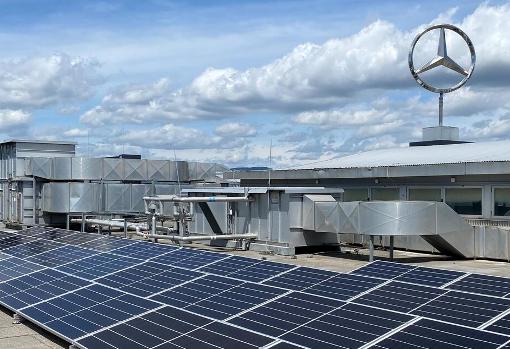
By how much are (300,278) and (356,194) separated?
27.0 m

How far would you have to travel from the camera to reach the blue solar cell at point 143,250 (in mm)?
21975

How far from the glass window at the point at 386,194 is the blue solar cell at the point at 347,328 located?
2749cm

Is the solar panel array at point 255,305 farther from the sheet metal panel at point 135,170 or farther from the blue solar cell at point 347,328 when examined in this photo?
the sheet metal panel at point 135,170

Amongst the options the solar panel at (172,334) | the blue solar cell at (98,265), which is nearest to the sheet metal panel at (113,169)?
the blue solar cell at (98,265)

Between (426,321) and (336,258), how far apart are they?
71.9 feet

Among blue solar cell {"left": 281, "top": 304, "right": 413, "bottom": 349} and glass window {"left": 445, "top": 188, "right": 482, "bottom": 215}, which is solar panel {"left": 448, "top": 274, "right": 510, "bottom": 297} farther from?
glass window {"left": 445, "top": 188, "right": 482, "bottom": 215}

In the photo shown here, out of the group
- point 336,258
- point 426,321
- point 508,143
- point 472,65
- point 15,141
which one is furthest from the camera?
point 15,141

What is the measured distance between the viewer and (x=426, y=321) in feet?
39.8

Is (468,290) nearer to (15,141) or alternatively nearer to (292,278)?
(292,278)

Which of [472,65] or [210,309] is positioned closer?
[210,309]

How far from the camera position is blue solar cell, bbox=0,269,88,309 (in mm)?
18969

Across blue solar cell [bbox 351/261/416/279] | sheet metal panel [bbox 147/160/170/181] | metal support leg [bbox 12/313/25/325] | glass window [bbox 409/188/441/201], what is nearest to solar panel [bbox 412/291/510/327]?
blue solar cell [bbox 351/261/416/279]

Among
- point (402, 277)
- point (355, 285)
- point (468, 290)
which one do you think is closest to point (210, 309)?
point (355, 285)

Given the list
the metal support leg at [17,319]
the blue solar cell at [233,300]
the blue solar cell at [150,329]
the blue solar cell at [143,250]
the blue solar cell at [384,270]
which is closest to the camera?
the blue solar cell at [150,329]
